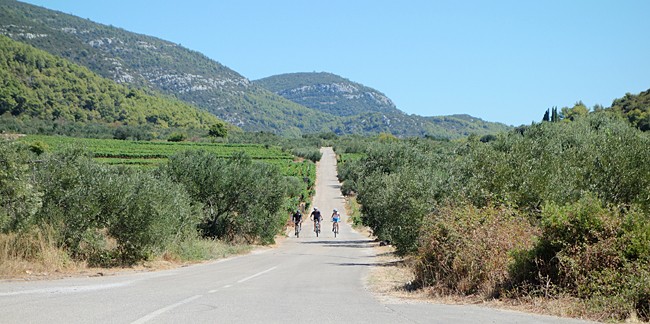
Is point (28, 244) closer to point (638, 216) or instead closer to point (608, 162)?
point (638, 216)

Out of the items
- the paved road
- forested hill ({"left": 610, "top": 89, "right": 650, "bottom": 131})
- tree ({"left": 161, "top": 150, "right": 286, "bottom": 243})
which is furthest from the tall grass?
forested hill ({"left": 610, "top": 89, "right": 650, "bottom": 131})

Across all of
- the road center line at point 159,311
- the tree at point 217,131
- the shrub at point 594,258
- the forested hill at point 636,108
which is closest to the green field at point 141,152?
the tree at point 217,131

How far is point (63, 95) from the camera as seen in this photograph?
147750 mm

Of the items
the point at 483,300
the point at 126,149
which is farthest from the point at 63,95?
the point at 483,300

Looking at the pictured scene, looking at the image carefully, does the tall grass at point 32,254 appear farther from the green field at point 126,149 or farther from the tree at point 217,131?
the tree at point 217,131

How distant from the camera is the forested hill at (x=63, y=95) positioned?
133250 millimetres

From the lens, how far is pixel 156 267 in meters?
21.5

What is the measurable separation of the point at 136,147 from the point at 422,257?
9599 cm

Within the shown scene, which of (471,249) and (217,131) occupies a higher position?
(217,131)

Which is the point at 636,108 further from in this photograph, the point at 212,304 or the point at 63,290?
the point at 63,290

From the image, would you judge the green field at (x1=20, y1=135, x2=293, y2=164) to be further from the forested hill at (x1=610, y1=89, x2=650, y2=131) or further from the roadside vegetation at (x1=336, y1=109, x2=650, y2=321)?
the roadside vegetation at (x1=336, y1=109, x2=650, y2=321)

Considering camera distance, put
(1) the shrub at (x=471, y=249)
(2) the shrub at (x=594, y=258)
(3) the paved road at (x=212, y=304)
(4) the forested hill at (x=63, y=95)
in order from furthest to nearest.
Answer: (4) the forested hill at (x=63, y=95), (1) the shrub at (x=471, y=249), (2) the shrub at (x=594, y=258), (3) the paved road at (x=212, y=304)

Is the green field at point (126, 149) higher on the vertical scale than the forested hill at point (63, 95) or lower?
lower

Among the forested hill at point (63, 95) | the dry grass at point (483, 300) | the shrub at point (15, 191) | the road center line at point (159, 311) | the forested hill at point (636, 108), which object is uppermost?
the forested hill at point (63, 95)
